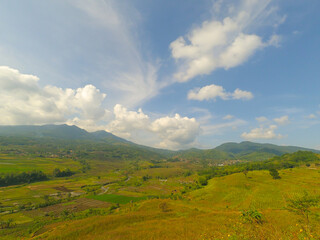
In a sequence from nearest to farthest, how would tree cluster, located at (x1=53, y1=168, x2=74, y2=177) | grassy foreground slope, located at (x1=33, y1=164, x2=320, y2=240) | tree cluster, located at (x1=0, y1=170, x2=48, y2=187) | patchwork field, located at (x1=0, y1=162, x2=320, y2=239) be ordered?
grassy foreground slope, located at (x1=33, y1=164, x2=320, y2=240) < patchwork field, located at (x1=0, y1=162, x2=320, y2=239) < tree cluster, located at (x1=0, y1=170, x2=48, y2=187) < tree cluster, located at (x1=53, y1=168, x2=74, y2=177)

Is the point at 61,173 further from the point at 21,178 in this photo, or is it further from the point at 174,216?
the point at 174,216

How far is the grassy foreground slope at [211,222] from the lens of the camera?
51.9 feet

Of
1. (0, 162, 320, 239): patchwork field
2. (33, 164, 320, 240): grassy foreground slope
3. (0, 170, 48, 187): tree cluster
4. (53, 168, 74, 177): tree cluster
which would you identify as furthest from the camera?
(53, 168, 74, 177): tree cluster

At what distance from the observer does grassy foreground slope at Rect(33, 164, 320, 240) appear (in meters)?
15.8

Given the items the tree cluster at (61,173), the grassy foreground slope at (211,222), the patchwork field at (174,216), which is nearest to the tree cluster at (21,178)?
the tree cluster at (61,173)

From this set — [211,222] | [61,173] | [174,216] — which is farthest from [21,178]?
[211,222]

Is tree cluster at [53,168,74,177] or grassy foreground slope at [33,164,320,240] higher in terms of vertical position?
grassy foreground slope at [33,164,320,240]

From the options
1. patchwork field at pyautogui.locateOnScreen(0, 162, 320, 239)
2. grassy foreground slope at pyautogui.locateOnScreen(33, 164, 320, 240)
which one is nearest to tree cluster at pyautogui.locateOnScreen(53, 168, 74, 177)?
patchwork field at pyautogui.locateOnScreen(0, 162, 320, 239)

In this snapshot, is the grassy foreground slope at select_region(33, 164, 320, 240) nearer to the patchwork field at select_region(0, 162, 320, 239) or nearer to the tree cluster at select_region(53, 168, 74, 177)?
the patchwork field at select_region(0, 162, 320, 239)

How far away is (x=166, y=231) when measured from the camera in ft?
115

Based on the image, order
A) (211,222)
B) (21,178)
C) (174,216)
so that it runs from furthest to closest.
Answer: (21,178)
(174,216)
(211,222)

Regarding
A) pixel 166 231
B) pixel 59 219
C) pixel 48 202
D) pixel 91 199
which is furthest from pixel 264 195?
pixel 48 202

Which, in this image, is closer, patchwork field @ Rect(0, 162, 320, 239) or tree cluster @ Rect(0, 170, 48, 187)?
patchwork field @ Rect(0, 162, 320, 239)

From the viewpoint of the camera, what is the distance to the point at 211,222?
133 ft
